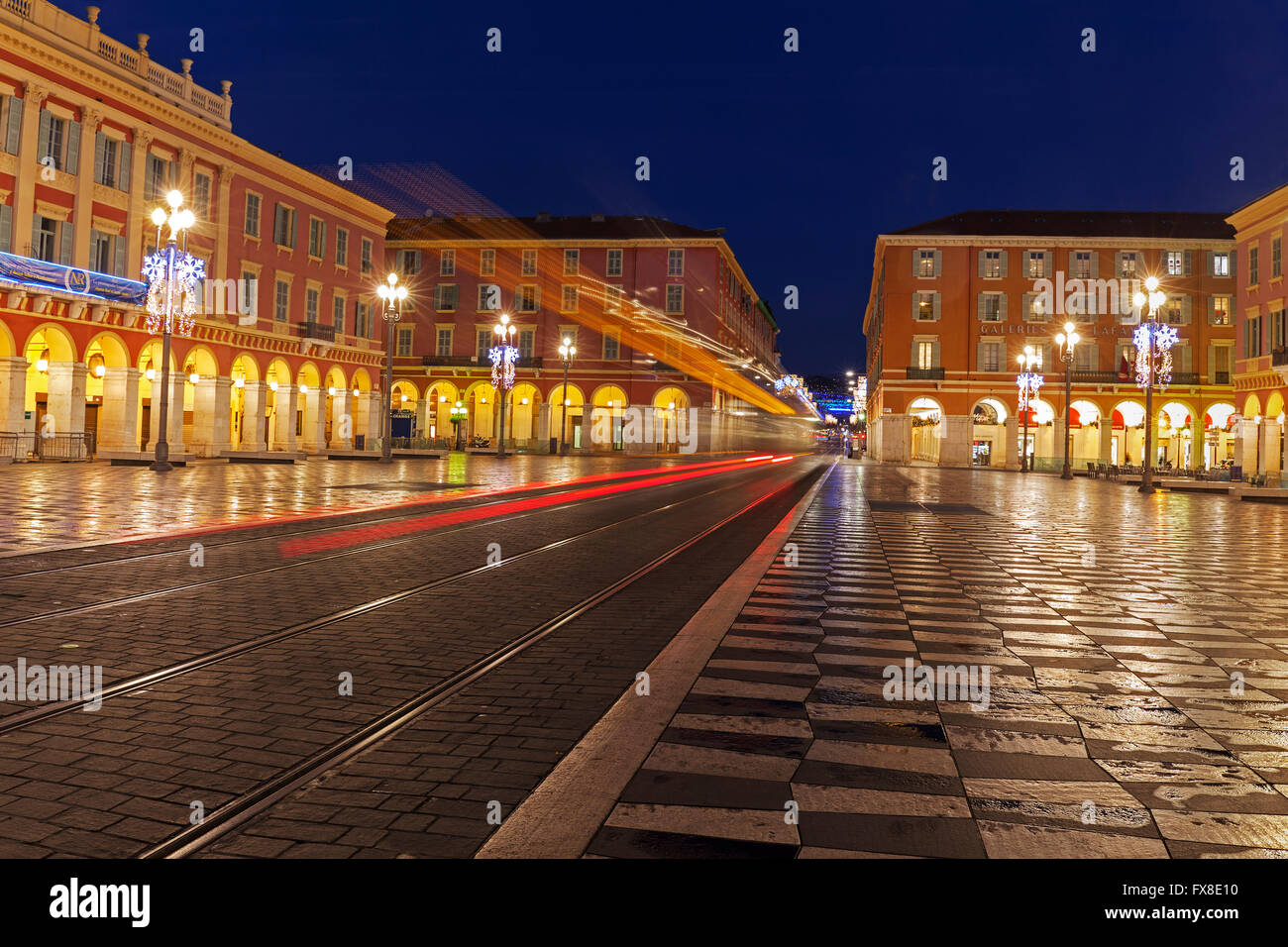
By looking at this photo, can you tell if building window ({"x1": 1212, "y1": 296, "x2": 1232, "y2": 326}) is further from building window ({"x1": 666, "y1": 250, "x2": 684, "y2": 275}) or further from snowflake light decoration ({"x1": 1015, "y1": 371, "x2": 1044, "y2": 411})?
building window ({"x1": 666, "y1": 250, "x2": 684, "y2": 275})

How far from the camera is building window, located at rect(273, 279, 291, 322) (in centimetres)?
4709

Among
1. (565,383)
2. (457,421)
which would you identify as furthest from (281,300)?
(457,421)

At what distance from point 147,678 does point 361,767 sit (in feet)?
7.16

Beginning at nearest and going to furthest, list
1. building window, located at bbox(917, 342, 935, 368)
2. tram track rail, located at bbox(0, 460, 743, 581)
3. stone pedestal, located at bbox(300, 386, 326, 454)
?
tram track rail, located at bbox(0, 460, 743, 581), stone pedestal, located at bbox(300, 386, 326, 454), building window, located at bbox(917, 342, 935, 368)

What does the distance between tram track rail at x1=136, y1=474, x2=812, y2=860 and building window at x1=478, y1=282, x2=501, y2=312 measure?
65486 mm

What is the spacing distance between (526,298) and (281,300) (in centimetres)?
2596

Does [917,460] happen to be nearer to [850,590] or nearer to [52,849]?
[850,590]

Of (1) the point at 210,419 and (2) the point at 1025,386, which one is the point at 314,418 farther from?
(2) the point at 1025,386

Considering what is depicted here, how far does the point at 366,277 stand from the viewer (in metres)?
55.1

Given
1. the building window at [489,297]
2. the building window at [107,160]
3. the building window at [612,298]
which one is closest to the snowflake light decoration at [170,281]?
the building window at [107,160]

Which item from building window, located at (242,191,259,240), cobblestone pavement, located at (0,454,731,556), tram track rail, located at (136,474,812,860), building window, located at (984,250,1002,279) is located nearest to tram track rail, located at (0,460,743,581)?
cobblestone pavement, located at (0,454,731,556)
